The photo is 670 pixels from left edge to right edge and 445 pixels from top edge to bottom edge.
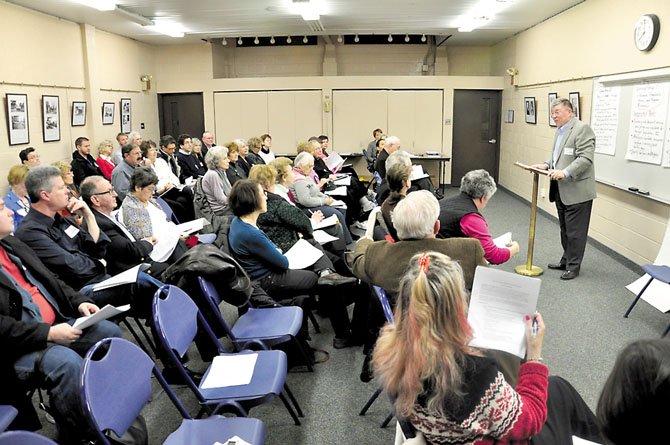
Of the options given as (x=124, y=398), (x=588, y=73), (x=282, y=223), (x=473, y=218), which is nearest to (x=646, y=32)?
(x=588, y=73)

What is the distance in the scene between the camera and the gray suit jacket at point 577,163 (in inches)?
188

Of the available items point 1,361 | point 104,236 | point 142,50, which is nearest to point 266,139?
point 142,50

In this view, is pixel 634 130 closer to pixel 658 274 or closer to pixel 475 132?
pixel 658 274

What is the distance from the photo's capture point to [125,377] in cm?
190

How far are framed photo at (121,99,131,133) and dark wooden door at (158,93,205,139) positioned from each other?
61.9 inches

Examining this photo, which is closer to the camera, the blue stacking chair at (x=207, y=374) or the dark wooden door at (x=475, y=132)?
the blue stacking chair at (x=207, y=374)

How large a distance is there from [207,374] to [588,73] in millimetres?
6046

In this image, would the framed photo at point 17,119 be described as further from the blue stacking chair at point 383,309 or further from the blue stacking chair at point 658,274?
the blue stacking chair at point 658,274

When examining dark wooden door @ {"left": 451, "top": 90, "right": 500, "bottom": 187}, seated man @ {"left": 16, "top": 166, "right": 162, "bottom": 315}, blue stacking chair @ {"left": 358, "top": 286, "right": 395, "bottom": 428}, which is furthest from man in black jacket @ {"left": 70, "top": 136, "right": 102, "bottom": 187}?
dark wooden door @ {"left": 451, "top": 90, "right": 500, "bottom": 187}

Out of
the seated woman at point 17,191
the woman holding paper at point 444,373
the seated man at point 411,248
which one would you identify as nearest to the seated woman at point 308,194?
the seated woman at point 17,191

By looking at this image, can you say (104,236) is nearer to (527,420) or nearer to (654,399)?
(527,420)

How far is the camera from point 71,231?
10.2 ft

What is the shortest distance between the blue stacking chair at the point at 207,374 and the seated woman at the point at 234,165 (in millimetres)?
4122

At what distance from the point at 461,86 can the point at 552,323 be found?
7.51 m
